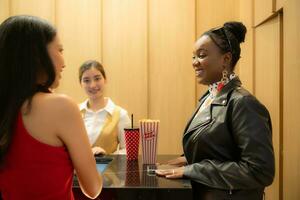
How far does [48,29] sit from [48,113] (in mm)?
245

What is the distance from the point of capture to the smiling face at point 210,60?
166cm

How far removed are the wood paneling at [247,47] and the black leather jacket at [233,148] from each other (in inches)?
69.6

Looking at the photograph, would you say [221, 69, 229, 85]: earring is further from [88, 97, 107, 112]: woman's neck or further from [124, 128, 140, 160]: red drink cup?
[88, 97, 107, 112]: woman's neck

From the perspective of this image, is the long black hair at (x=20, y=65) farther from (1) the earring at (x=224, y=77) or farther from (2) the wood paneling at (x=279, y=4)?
(2) the wood paneling at (x=279, y=4)

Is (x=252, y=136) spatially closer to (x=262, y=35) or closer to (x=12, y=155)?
(x=12, y=155)

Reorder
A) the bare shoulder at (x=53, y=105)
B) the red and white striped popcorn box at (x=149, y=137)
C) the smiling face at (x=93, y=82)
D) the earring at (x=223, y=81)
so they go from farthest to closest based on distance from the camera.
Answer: the smiling face at (x=93, y=82), the red and white striped popcorn box at (x=149, y=137), the earring at (x=223, y=81), the bare shoulder at (x=53, y=105)

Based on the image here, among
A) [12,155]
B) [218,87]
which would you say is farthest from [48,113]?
[218,87]

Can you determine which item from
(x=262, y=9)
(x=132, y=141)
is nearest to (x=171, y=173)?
(x=132, y=141)

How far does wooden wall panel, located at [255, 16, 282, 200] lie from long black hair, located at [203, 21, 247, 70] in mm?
801

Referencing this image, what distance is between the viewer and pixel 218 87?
164 cm

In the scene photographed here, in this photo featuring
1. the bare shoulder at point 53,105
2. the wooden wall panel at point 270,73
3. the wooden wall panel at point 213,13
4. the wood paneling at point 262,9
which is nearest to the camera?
the bare shoulder at point 53,105

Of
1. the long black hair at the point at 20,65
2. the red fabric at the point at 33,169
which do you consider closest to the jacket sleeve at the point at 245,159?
the red fabric at the point at 33,169

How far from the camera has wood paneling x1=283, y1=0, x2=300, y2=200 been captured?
1947mm

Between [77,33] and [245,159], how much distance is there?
2.75m
